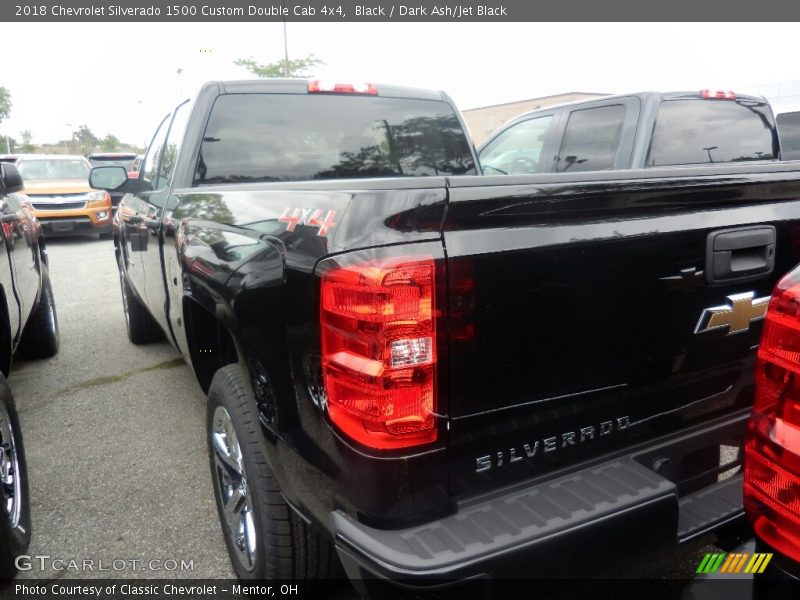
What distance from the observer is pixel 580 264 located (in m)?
1.57

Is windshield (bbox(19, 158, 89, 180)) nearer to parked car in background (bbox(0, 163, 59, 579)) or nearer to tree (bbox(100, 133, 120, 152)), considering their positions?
parked car in background (bbox(0, 163, 59, 579))

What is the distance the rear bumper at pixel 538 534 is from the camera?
135cm

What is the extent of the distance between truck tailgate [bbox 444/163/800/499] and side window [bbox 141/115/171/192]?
2542 mm

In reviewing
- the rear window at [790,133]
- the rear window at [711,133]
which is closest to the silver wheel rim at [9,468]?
the rear window at [711,133]

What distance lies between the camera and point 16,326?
136 inches

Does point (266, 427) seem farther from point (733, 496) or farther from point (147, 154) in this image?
point (147, 154)

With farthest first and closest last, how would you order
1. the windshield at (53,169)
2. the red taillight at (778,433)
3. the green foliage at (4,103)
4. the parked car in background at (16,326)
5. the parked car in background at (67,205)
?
the green foliage at (4,103) → the windshield at (53,169) → the parked car in background at (67,205) → the parked car in background at (16,326) → the red taillight at (778,433)

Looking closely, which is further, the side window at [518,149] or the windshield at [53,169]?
the windshield at [53,169]

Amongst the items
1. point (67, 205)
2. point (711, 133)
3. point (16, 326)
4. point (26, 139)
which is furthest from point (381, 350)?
point (26, 139)

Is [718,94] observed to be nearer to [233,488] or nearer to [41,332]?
[233,488]

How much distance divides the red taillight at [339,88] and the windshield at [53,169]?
12.1 m

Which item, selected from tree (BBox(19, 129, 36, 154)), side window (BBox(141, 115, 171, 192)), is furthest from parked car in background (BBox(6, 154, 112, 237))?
tree (BBox(19, 129, 36, 154))

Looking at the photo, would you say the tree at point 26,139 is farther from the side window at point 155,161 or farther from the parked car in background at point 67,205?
the side window at point 155,161

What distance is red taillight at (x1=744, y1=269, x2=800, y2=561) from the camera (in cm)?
125
